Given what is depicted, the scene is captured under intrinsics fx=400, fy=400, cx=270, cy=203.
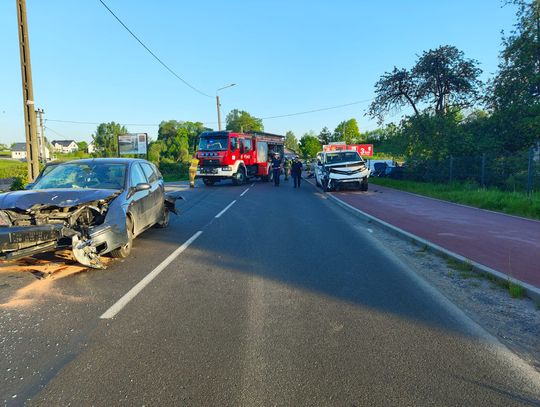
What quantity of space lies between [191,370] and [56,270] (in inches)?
146

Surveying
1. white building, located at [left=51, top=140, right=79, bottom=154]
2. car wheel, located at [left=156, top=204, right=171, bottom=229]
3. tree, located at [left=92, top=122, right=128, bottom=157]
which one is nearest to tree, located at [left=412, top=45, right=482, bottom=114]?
car wheel, located at [left=156, top=204, right=171, bottom=229]

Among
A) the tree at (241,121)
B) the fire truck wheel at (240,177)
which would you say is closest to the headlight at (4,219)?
the fire truck wheel at (240,177)

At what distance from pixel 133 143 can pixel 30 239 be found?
4049 cm

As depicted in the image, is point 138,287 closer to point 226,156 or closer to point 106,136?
point 226,156

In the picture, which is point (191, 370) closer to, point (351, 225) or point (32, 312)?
point (32, 312)

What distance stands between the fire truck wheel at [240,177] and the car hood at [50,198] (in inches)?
776

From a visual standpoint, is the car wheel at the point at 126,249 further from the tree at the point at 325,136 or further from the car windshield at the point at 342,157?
the tree at the point at 325,136

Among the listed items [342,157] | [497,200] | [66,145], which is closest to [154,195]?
[497,200]

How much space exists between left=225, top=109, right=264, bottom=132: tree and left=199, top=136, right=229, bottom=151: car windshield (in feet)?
254

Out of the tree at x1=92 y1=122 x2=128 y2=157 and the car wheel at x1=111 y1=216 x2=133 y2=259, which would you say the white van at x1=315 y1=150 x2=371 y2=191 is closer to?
the car wheel at x1=111 y1=216 x2=133 y2=259

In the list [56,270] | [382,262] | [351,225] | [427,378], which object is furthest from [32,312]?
[351,225]

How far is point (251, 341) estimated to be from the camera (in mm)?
3711

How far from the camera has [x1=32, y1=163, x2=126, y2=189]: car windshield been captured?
7129mm

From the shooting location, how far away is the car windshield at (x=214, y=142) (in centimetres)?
2520
